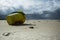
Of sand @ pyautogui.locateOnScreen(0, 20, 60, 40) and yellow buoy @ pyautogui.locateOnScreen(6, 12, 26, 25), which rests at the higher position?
yellow buoy @ pyautogui.locateOnScreen(6, 12, 26, 25)

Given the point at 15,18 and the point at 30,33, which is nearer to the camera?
the point at 30,33

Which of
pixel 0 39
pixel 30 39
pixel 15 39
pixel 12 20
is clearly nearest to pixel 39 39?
pixel 30 39

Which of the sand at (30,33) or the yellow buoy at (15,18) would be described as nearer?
the sand at (30,33)

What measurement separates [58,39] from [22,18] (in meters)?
1.24

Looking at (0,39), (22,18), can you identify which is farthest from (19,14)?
(0,39)

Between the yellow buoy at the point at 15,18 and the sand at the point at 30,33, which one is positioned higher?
the yellow buoy at the point at 15,18

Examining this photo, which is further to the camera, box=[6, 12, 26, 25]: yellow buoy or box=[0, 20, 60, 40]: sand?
box=[6, 12, 26, 25]: yellow buoy

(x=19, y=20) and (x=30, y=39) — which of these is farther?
(x=19, y=20)

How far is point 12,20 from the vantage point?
2.50 metres

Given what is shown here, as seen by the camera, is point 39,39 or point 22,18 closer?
point 39,39

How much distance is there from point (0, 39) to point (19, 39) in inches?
5.8

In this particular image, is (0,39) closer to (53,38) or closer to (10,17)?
(53,38)

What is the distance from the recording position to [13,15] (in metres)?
2.51

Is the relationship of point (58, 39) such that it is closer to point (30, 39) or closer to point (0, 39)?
point (30, 39)
